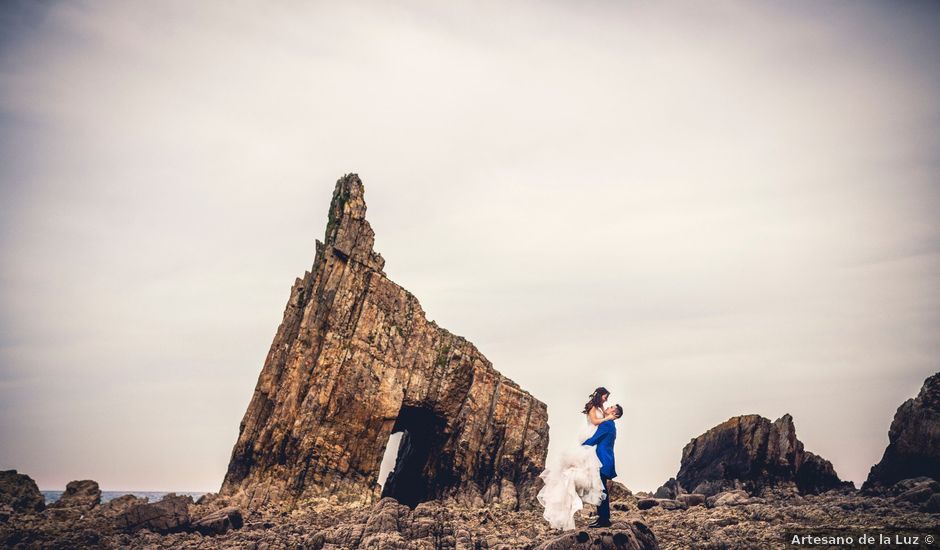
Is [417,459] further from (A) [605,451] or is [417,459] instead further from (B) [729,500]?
(A) [605,451]

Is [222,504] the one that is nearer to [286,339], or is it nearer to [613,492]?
[286,339]

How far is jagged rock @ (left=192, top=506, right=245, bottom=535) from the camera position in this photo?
26719 millimetres

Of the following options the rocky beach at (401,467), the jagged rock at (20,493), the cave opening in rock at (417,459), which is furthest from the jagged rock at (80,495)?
the cave opening in rock at (417,459)

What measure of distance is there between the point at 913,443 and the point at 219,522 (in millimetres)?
34189

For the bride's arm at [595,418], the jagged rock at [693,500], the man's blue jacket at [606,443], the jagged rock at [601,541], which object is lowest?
the jagged rock at [601,541]

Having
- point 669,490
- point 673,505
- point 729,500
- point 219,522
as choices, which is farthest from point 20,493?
point 669,490

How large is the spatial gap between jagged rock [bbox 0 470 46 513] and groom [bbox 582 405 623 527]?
2580 centimetres

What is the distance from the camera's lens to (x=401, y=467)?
148 ft

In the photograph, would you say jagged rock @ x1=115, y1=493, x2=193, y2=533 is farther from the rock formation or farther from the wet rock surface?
the rock formation

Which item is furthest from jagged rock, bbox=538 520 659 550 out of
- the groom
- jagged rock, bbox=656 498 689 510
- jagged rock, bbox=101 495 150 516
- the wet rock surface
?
jagged rock, bbox=101 495 150 516

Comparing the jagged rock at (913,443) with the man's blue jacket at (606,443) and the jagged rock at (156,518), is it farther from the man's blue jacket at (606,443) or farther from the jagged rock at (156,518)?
the jagged rock at (156,518)

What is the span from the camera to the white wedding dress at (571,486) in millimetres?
18062

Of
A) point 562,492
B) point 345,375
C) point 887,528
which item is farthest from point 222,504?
point 887,528

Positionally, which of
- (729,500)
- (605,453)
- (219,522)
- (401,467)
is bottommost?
(219,522)
